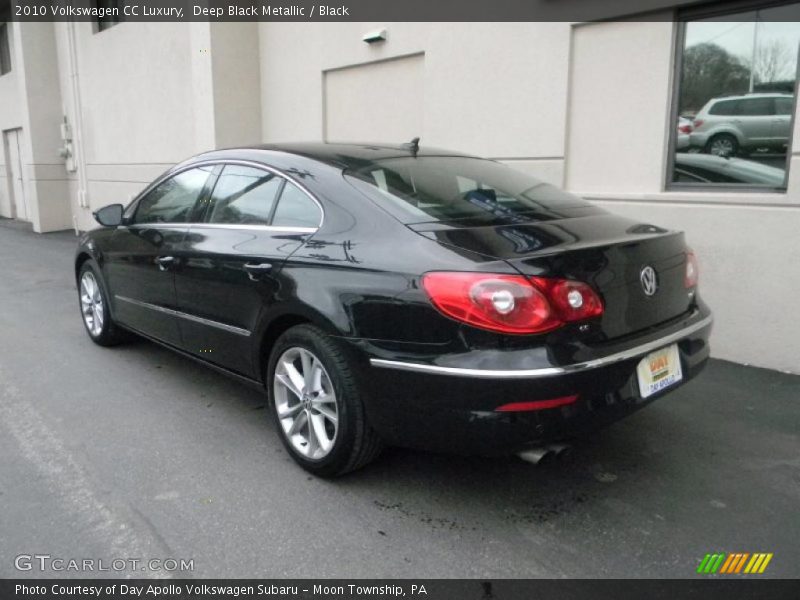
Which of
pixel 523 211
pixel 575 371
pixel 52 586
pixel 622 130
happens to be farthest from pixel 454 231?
pixel 622 130

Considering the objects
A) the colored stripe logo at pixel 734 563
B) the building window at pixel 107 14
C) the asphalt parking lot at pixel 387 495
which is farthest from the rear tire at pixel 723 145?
the building window at pixel 107 14

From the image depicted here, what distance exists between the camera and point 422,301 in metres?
2.72

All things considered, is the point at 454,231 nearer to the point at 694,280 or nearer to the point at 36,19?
the point at 694,280

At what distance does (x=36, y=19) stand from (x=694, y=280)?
16598 mm

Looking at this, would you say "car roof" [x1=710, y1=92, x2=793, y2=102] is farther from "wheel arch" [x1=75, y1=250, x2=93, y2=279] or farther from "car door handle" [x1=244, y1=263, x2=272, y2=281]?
"wheel arch" [x1=75, y1=250, x2=93, y2=279]

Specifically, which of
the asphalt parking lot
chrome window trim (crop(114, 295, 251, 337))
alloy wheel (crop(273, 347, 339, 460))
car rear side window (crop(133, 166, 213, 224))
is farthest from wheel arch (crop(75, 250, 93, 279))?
alloy wheel (crop(273, 347, 339, 460))

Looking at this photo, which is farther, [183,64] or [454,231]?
[183,64]

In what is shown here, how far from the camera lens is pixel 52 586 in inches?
100

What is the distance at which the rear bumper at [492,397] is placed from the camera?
2.57 m

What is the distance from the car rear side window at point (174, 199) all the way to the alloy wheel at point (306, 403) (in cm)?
145

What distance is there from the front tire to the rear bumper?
13 centimetres

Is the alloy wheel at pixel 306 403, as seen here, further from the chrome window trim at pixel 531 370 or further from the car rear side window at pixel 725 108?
the car rear side window at pixel 725 108

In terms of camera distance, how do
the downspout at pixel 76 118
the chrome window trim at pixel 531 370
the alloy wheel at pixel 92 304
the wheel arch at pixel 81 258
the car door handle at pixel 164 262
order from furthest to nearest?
the downspout at pixel 76 118 < the wheel arch at pixel 81 258 < the alloy wheel at pixel 92 304 < the car door handle at pixel 164 262 < the chrome window trim at pixel 531 370

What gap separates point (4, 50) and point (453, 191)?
20.6 metres
